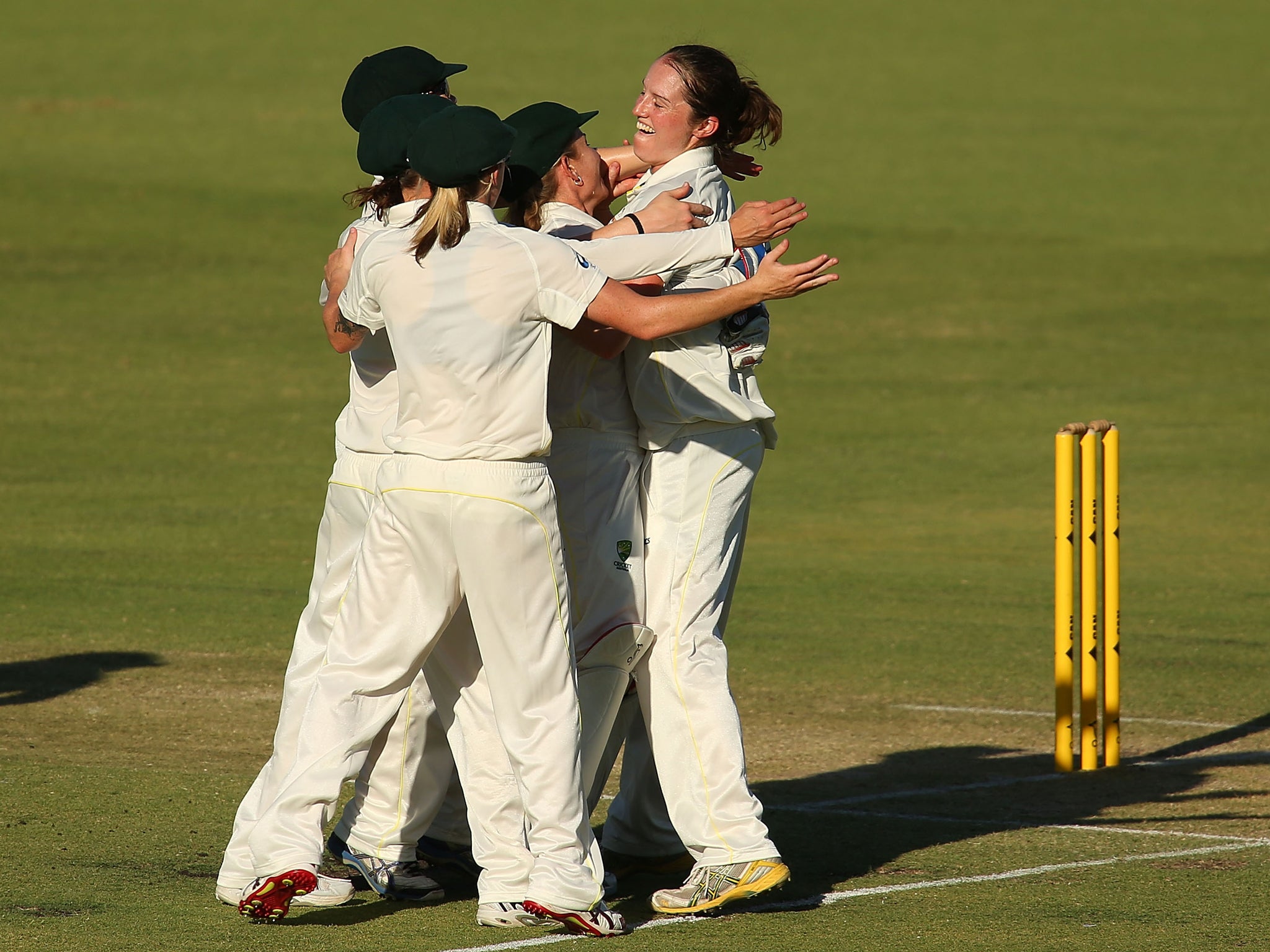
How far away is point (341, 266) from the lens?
572cm

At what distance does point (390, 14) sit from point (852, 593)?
3697 cm

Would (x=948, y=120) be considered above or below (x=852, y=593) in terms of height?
above

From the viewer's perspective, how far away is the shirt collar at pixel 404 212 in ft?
18.1

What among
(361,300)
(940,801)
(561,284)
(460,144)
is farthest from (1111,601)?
(460,144)

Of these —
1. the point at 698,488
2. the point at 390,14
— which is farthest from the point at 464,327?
the point at 390,14

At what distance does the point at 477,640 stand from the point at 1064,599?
132 inches

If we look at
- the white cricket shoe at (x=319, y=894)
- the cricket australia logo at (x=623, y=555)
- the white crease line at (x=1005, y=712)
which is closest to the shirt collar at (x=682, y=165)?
the cricket australia logo at (x=623, y=555)

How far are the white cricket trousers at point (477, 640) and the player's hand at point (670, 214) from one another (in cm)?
A: 83

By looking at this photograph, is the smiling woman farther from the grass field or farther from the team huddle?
the grass field

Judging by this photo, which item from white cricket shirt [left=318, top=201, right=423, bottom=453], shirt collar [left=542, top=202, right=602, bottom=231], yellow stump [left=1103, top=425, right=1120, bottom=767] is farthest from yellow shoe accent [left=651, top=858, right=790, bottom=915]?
yellow stump [left=1103, top=425, right=1120, bottom=767]

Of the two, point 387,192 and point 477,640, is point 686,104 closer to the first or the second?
point 387,192

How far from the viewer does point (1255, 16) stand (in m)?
46.1

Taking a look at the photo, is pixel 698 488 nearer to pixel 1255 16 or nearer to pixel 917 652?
pixel 917 652

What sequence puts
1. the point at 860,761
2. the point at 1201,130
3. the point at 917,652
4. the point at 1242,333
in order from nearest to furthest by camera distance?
the point at 860,761, the point at 917,652, the point at 1242,333, the point at 1201,130
